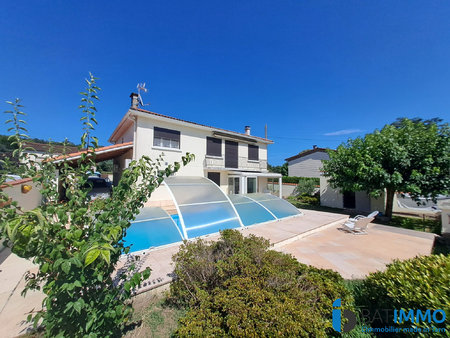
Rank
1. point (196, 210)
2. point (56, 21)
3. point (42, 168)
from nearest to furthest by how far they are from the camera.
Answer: point (42, 168)
point (196, 210)
point (56, 21)

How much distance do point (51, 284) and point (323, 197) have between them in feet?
67.5

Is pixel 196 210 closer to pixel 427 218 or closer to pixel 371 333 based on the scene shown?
pixel 371 333

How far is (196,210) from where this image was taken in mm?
8008

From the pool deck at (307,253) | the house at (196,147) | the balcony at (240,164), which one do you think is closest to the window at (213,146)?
the house at (196,147)

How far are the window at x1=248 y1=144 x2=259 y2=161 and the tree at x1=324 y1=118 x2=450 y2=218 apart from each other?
10.7 meters

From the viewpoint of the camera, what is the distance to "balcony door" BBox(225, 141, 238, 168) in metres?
19.1

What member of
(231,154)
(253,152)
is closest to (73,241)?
(231,154)

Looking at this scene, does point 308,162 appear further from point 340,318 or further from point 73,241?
point 73,241

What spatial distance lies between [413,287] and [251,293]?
2.46m

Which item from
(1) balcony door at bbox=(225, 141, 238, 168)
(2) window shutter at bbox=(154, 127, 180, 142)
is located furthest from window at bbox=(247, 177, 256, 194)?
(2) window shutter at bbox=(154, 127, 180, 142)

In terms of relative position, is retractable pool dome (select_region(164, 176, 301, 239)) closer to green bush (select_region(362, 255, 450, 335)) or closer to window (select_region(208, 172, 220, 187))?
green bush (select_region(362, 255, 450, 335))

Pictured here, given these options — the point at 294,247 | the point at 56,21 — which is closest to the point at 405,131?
the point at 294,247

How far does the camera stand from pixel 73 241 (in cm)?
181

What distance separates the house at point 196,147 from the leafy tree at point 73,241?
10.8 metres
